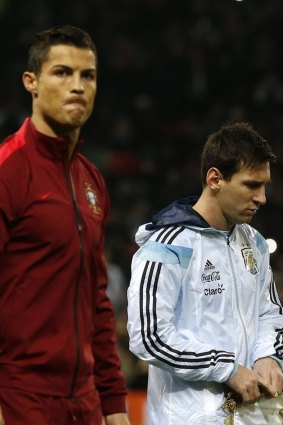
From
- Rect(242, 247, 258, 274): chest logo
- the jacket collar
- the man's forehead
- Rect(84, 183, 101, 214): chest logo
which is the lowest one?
Rect(242, 247, 258, 274): chest logo

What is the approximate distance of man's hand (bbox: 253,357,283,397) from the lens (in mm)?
3760

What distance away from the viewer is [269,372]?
12.4 ft

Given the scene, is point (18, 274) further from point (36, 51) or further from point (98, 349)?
point (36, 51)

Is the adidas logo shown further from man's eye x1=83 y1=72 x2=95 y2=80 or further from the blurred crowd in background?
the blurred crowd in background

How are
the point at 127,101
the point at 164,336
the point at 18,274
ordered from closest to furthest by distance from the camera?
the point at 18,274 < the point at 164,336 < the point at 127,101

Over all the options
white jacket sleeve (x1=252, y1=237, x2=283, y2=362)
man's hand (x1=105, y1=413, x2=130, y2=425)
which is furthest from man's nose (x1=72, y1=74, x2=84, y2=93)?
man's hand (x1=105, y1=413, x2=130, y2=425)

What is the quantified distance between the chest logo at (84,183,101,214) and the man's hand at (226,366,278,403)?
712 millimetres

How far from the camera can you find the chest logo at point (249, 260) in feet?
12.8

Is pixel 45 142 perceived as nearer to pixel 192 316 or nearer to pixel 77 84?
pixel 77 84

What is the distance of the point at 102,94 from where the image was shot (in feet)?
38.8

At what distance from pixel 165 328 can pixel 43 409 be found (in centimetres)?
52

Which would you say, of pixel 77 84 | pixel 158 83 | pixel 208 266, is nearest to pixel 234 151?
pixel 208 266

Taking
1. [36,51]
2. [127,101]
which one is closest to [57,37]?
[36,51]

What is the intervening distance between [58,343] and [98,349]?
1.03ft
